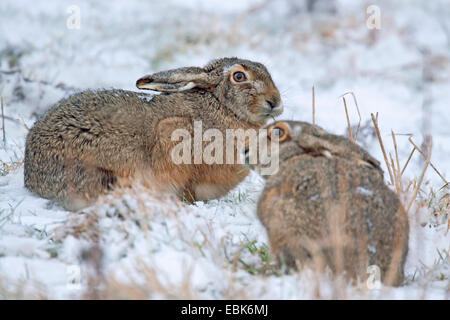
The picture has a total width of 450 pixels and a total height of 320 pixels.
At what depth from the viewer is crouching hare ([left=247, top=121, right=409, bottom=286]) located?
3457 mm

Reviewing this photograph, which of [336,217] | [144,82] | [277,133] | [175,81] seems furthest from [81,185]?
[336,217]

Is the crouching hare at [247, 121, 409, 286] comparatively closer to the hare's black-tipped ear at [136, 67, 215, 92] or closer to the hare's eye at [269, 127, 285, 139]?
the hare's eye at [269, 127, 285, 139]

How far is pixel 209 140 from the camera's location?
18.3 feet

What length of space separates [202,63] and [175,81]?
17.8ft

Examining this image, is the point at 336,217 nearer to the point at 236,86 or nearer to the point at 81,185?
the point at 81,185

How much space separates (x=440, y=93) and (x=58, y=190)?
8.83m

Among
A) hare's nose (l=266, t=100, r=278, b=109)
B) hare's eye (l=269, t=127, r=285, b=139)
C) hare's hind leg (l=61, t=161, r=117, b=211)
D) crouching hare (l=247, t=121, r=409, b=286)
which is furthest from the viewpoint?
hare's nose (l=266, t=100, r=278, b=109)

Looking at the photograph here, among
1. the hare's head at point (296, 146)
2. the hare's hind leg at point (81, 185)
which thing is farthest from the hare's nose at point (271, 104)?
the hare's hind leg at point (81, 185)

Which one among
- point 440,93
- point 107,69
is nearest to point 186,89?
point 107,69

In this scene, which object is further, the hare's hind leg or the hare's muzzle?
the hare's muzzle

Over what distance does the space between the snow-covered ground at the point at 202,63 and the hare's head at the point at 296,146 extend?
59 centimetres

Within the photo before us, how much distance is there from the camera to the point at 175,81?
585 cm

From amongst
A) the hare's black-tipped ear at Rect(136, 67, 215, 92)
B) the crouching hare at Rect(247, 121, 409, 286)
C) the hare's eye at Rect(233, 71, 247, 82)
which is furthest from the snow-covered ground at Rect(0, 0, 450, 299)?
the hare's black-tipped ear at Rect(136, 67, 215, 92)
